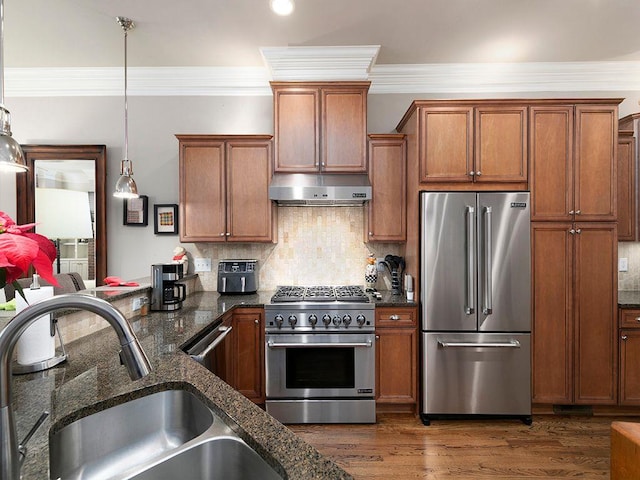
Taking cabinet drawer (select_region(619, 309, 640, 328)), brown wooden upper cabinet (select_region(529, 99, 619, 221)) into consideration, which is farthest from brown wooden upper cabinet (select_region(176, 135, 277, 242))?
cabinet drawer (select_region(619, 309, 640, 328))

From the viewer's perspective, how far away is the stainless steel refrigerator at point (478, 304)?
2590 mm

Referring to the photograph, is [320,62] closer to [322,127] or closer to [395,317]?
[322,127]

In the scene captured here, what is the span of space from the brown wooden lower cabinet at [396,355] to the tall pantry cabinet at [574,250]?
3.07 feet

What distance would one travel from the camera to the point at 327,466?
706mm

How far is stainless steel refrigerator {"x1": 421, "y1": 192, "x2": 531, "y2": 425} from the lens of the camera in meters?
2.59

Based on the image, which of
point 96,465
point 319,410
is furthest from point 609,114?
point 96,465

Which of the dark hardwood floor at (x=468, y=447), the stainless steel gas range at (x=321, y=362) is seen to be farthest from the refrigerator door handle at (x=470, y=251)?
the dark hardwood floor at (x=468, y=447)

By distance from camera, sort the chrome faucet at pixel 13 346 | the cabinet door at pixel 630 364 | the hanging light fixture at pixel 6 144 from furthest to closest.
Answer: the cabinet door at pixel 630 364 → the hanging light fixture at pixel 6 144 → the chrome faucet at pixel 13 346

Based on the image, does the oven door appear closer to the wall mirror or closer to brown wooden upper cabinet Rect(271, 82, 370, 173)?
brown wooden upper cabinet Rect(271, 82, 370, 173)

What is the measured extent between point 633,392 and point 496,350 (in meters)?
1.15

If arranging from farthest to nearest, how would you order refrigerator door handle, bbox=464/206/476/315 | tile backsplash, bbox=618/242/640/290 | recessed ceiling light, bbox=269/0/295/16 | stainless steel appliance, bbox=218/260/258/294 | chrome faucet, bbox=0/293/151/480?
tile backsplash, bbox=618/242/640/290
stainless steel appliance, bbox=218/260/258/294
refrigerator door handle, bbox=464/206/476/315
recessed ceiling light, bbox=269/0/295/16
chrome faucet, bbox=0/293/151/480

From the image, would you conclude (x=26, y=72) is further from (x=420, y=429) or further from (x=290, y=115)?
(x=420, y=429)

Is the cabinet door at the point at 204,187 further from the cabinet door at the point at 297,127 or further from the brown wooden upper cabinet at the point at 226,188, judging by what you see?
the cabinet door at the point at 297,127

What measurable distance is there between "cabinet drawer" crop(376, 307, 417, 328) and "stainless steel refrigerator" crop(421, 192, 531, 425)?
18 centimetres
